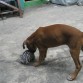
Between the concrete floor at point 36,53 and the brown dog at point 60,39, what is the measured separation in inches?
9.3

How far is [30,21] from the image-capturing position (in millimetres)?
6191

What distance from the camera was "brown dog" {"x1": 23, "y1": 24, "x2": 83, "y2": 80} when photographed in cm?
322

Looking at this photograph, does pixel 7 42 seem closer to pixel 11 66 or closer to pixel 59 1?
pixel 11 66

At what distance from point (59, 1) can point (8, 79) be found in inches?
187

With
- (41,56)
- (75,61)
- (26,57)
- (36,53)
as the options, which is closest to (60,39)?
(75,61)

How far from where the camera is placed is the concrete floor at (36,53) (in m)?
3.47

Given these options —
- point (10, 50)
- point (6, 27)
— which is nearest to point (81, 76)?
point (10, 50)

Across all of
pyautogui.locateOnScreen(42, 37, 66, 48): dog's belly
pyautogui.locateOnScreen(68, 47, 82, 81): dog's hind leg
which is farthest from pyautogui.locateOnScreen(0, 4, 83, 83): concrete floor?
pyautogui.locateOnScreen(42, 37, 66, 48): dog's belly

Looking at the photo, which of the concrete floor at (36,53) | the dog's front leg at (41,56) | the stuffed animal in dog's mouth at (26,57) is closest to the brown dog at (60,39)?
the dog's front leg at (41,56)

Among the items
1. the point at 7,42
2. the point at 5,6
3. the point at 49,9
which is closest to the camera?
the point at 7,42

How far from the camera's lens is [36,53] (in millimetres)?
4211

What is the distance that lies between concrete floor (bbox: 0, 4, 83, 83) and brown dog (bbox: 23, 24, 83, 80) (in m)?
0.24

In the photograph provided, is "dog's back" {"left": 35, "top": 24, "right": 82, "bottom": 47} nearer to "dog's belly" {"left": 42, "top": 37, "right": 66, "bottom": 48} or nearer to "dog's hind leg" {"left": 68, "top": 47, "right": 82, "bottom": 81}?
"dog's belly" {"left": 42, "top": 37, "right": 66, "bottom": 48}

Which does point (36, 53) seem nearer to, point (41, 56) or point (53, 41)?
point (41, 56)
